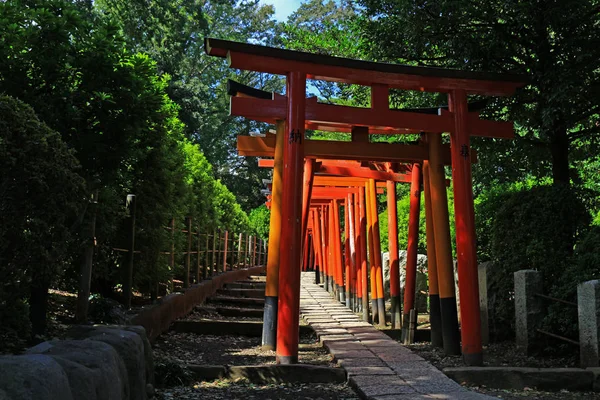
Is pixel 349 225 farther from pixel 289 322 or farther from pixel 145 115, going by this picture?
pixel 145 115

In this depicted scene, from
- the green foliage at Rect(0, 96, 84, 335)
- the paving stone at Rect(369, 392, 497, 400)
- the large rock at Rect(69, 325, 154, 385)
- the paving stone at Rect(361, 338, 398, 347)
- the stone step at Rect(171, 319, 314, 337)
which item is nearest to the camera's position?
the green foliage at Rect(0, 96, 84, 335)

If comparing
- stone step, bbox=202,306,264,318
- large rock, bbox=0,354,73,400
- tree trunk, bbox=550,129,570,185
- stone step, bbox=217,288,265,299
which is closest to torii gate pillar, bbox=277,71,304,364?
large rock, bbox=0,354,73,400

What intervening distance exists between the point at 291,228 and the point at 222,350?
224cm

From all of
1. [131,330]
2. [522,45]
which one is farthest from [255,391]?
[522,45]

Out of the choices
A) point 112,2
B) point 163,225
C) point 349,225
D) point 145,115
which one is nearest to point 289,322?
point 145,115

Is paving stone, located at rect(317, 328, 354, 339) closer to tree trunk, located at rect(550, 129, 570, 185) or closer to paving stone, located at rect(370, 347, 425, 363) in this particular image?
paving stone, located at rect(370, 347, 425, 363)

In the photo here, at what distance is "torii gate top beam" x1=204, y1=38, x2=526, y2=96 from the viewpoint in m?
6.27

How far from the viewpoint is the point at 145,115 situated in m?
5.76

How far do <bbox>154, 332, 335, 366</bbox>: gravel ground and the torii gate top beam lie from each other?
323 cm

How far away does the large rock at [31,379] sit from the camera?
7.41ft

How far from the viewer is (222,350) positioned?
301 inches

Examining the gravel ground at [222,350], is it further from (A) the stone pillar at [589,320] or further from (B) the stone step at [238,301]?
(B) the stone step at [238,301]

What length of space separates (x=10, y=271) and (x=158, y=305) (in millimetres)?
4164

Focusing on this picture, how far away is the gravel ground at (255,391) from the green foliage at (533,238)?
3.07 metres
